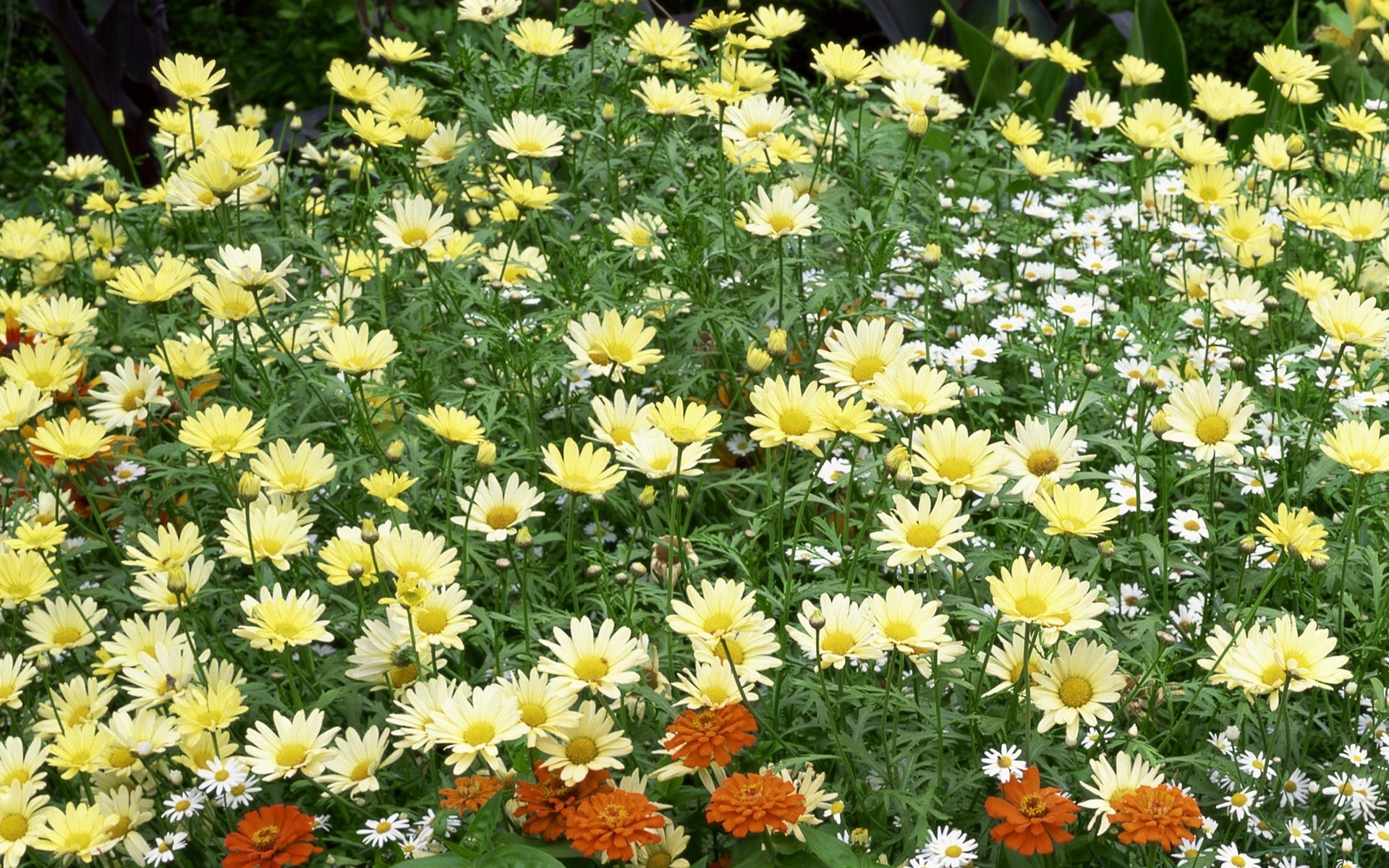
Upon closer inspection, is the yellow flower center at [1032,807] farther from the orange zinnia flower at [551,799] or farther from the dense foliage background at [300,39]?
the dense foliage background at [300,39]

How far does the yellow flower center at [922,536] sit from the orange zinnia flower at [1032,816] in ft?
1.07

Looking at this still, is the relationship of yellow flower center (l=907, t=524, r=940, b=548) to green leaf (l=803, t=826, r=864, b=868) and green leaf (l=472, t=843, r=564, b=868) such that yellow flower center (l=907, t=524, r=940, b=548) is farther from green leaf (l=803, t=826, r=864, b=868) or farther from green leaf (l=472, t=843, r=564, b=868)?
green leaf (l=472, t=843, r=564, b=868)

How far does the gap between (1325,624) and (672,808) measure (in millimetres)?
1124

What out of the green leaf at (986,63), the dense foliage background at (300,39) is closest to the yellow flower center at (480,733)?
the green leaf at (986,63)

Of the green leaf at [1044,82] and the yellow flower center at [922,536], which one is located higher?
the green leaf at [1044,82]

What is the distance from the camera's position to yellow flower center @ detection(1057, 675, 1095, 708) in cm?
186

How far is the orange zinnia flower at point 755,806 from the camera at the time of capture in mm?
1738

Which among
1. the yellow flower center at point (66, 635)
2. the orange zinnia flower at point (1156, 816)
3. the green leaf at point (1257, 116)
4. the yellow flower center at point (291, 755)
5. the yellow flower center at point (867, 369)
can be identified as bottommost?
the orange zinnia flower at point (1156, 816)

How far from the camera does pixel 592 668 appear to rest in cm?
186

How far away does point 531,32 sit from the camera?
10.4 ft

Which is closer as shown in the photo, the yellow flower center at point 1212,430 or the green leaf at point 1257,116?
the yellow flower center at point 1212,430

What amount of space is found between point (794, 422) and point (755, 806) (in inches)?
22.4

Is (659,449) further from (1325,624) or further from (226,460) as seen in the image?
(1325,624)

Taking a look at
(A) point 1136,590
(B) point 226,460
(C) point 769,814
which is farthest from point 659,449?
(A) point 1136,590
